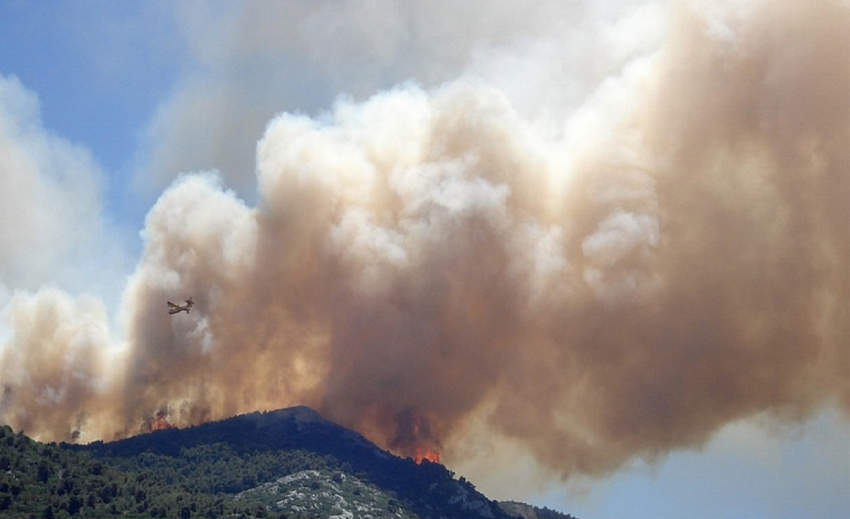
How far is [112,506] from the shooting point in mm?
186875

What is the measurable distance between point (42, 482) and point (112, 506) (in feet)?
38.2

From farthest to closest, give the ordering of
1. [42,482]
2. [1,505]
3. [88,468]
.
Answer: [88,468] → [42,482] → [1,505]

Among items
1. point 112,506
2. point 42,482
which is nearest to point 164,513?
point 112,506

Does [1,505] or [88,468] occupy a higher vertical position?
[88,468]

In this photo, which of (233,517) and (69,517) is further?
(233,517)

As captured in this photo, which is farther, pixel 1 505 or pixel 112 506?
pixel 112 506

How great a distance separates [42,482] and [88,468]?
12.7 meters

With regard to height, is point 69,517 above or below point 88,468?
below

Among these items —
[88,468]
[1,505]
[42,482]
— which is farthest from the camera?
[88,468]

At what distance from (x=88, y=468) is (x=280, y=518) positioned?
33.9 metres

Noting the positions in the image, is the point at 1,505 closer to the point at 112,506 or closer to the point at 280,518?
the point at 112,506

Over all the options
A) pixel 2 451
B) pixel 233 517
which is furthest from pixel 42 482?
pixel 233 517

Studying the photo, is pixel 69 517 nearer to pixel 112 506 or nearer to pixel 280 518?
pixel 112 506

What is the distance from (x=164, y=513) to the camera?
620 ft
